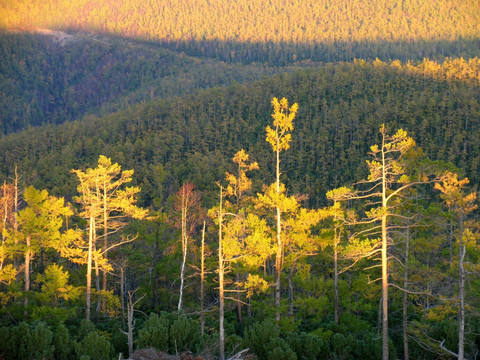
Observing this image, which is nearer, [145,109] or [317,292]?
[317,292]

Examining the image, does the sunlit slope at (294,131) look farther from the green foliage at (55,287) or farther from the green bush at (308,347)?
the green bush at (308,347)

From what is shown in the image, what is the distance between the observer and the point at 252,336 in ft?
67.2

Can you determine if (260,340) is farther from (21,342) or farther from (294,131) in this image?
(294,131)

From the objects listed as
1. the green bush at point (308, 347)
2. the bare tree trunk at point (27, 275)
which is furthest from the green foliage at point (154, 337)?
the bare tree trunk at point (27, 275)

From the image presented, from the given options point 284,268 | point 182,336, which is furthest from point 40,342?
point 284,268

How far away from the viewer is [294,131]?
139875mm

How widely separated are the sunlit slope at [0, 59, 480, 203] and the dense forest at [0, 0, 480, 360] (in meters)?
0.79

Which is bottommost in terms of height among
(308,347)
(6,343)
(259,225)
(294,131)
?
(308,347)

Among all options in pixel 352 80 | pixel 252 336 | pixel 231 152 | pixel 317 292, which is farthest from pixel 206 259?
pixel 352 80

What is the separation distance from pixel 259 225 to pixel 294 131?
118003mm

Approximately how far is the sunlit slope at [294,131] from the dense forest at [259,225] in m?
0.79

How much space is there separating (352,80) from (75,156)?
94603 mm

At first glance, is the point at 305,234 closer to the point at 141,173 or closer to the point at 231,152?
the point at 141,173

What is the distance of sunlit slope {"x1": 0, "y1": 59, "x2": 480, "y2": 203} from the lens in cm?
11062
